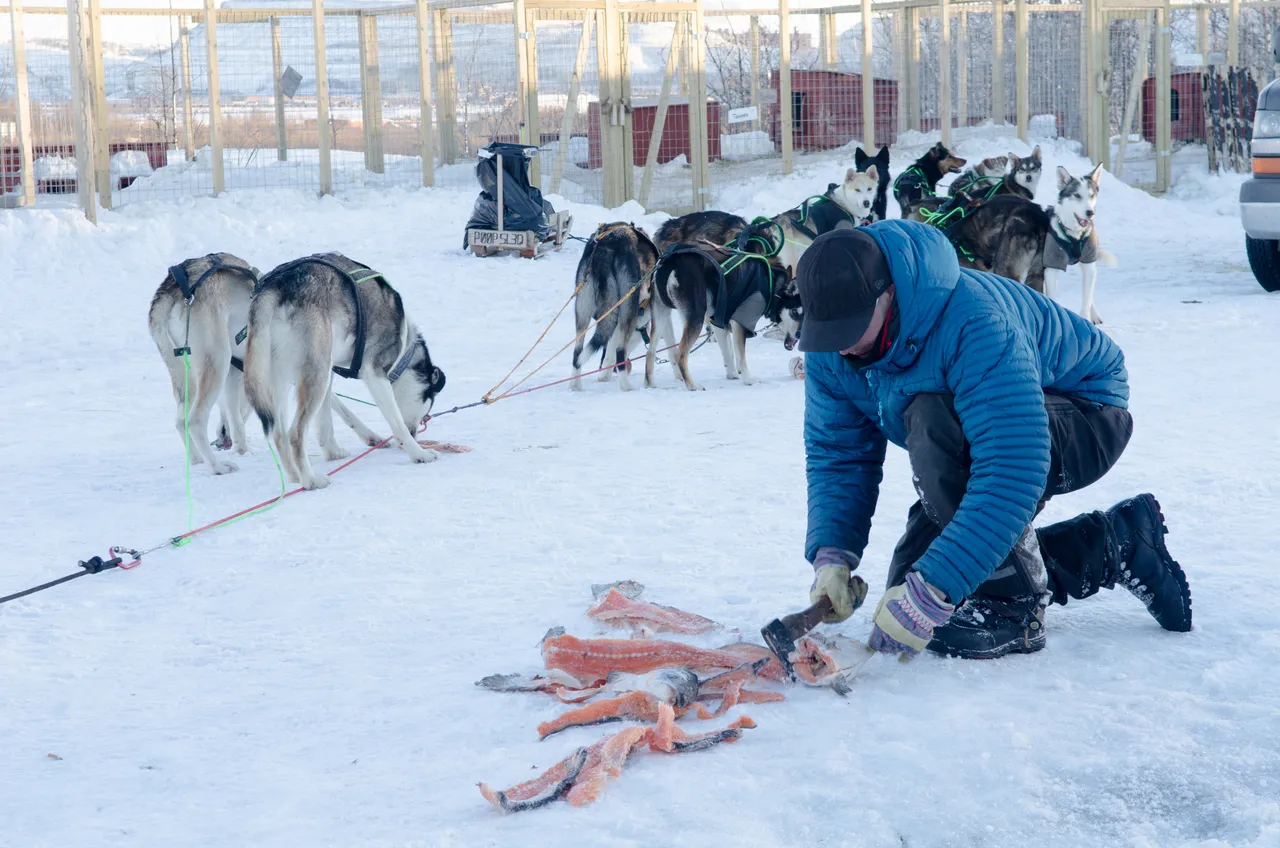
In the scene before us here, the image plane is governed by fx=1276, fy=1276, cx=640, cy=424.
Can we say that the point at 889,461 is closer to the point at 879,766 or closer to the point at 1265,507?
the point at 1265,507

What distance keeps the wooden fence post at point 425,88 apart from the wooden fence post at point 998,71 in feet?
26.1

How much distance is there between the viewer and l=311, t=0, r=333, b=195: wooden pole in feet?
43.2

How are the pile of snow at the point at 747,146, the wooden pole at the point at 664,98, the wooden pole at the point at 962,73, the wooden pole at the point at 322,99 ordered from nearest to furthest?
the wooden pole at the point at 322,99, the wooden pole at the point at 664,98, the wooden pole at the point at 962,73, the pile of snow at the point at 747,146

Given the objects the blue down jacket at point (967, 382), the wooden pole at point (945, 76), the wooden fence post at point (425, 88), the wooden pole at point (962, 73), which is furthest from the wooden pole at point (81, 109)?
the wooden pole at point (962, 73)

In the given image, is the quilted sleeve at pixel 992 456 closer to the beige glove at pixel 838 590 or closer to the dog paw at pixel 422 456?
the beige glove at pixel 838 590

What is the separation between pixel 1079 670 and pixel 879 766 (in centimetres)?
65

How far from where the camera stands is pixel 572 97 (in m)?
13.8

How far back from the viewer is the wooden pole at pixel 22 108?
11.2 metres

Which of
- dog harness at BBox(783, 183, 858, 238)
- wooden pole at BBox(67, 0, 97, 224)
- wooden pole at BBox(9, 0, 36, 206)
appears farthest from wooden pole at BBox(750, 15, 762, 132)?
wooden pole at BBox(9, 0, 36, 206)

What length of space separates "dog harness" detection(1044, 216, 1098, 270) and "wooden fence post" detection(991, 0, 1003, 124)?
10.5m

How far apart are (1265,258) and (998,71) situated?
9365 mm

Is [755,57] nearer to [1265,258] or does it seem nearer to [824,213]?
[824,213]

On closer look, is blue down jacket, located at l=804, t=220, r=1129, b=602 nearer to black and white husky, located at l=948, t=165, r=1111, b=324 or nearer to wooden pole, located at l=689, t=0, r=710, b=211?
black and white husky, located at l=948, t=165, r=1111, b=324

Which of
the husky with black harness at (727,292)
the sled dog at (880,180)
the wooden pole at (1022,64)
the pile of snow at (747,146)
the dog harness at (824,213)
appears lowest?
the husky with black harness at (727,292)
